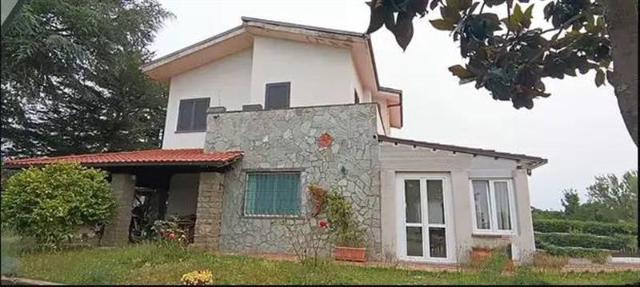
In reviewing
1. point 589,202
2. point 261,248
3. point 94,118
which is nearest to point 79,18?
point 94,118

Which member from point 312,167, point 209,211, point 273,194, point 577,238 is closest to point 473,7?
point 312,167

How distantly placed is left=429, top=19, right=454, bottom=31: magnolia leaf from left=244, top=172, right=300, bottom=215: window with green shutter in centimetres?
676

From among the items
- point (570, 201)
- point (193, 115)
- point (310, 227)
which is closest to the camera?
point (310, 227)

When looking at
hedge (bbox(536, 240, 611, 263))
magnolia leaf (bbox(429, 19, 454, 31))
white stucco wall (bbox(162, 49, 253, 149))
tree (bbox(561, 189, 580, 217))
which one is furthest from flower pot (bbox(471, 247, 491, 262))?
white stucco wall (bbox(162, 49, 253, 149))

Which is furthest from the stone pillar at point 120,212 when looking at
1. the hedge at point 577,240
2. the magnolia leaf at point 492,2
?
the hedge at point 577,240

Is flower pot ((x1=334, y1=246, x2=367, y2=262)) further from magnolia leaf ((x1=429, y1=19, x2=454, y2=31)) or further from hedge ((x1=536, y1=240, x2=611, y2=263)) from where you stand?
hedge ((x1=536, y1=240, x2=611, y2=263))

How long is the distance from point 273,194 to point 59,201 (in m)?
5.28

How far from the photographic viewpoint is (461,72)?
622 cm

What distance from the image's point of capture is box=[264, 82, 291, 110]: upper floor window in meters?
14.2

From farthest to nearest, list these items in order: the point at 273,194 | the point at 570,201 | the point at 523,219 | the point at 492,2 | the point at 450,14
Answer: the point at 570,201 → the point at 273,194 → the point at 523,219 → the point at 492,2 → the point at 450,14

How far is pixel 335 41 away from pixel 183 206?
7736 mm

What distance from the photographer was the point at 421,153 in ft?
35.4

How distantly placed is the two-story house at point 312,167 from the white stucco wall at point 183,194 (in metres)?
0.04

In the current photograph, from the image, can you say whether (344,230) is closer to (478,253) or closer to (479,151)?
(478,253)
